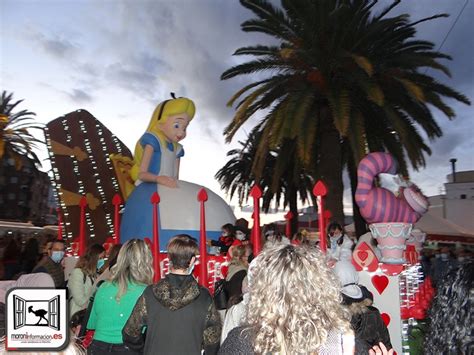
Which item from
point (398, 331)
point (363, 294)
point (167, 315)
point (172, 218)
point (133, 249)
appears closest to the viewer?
point (167, 315)

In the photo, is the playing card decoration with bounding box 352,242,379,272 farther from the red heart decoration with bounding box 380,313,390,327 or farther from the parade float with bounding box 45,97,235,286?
the parade float with bounding box 45,97,235,286

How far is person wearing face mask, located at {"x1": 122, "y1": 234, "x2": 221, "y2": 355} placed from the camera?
8.77 ft

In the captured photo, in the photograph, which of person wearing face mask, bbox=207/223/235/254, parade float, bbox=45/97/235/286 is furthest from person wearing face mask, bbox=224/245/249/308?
person wearing face mask, bbox=207/223/235/254

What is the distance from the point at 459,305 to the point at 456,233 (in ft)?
50.6

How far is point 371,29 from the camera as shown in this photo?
10906 millimetres

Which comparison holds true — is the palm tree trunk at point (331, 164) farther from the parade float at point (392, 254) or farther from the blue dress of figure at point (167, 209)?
the parade float at point (392, 254)

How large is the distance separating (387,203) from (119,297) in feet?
11.4

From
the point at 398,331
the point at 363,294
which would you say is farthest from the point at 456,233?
the point at 363,294

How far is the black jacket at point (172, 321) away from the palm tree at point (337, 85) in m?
7.62

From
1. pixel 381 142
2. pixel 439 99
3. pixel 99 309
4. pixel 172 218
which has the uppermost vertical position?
pixel 439 99

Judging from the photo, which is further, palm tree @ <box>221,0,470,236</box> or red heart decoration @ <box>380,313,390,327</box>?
palm tree @ <box>221,0,470,236</box>

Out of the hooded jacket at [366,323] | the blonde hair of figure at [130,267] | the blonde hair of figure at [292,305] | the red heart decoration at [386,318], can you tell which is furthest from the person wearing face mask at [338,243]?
the blonde hair of figure at [292,305]

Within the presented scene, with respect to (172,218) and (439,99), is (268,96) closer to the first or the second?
(439,99)

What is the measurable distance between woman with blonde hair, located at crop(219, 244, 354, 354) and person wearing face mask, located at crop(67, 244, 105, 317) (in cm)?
291
